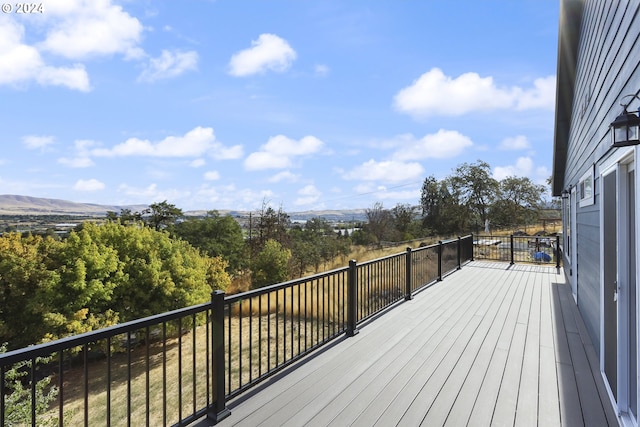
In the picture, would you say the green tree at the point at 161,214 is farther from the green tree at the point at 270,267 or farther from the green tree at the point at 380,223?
the green tree at the point at 380,223

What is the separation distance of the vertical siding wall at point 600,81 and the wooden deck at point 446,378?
Result: 0.63 metres

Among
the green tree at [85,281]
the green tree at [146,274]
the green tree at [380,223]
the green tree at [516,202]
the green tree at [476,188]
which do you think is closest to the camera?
the green tree at [85,281]

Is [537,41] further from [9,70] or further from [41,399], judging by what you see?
[9,70]

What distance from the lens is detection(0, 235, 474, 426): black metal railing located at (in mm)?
1747

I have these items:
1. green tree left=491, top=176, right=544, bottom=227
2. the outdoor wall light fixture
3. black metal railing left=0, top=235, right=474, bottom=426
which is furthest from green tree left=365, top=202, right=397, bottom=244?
the outdoor wall light fixture

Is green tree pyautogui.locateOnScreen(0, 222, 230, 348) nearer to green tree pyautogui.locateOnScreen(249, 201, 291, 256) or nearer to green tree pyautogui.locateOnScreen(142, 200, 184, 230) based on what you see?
green tree pyautogui.locateOnScreen(249, 201, 291, 256)

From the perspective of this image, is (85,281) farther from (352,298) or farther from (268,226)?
(268,226)

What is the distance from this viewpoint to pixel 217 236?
56.3ft

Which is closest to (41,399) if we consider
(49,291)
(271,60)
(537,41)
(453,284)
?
(49,291)

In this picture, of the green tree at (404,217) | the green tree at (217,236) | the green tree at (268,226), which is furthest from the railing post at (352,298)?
the green tree at (404,217)

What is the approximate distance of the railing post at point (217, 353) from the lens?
214 centimetres

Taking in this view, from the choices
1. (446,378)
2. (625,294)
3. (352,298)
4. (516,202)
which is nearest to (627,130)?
(625,294)

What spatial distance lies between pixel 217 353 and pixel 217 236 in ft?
51.7

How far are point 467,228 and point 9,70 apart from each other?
2667 cm
